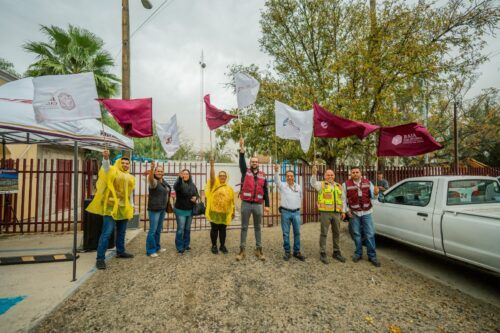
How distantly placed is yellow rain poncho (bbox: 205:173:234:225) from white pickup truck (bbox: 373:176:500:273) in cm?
351

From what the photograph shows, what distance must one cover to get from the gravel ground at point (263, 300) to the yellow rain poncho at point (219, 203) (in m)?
0.87

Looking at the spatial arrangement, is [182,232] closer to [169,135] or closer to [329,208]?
[169,135]

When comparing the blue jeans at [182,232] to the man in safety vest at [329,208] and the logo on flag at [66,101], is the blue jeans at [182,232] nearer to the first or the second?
the logo on flag at [66,101]

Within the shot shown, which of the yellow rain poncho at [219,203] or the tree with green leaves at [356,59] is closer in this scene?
the yellow rain poncho at [219,203]

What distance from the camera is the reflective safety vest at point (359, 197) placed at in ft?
15.4

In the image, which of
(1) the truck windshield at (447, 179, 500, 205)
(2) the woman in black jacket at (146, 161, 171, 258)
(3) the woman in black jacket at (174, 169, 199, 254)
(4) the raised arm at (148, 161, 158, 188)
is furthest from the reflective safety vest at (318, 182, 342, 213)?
(4) the raised arm at (148, 161, 158, 188)

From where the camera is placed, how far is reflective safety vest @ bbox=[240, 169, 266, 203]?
467 cm

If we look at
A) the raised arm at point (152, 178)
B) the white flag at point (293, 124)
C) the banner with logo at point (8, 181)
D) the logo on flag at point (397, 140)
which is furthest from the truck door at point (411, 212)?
the banner with logo at point (8, 181)

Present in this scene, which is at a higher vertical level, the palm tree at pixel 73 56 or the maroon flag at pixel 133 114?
the palm tree at pixel 73 56

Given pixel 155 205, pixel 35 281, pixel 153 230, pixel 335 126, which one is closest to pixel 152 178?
pixel 155 205

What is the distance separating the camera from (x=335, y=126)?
5219 mm

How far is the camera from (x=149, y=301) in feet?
10.4

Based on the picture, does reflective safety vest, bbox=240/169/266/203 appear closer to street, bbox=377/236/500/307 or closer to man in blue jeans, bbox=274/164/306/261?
man in blue jeans, bbox=274/164/306/261

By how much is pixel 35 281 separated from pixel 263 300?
365cm
